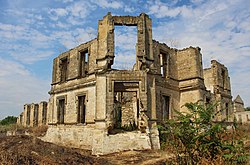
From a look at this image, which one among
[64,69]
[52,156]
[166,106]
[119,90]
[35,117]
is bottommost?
[52,156]

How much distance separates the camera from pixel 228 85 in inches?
870

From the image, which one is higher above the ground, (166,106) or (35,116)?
(166,106)

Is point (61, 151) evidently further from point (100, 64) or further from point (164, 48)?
point (164, 48)

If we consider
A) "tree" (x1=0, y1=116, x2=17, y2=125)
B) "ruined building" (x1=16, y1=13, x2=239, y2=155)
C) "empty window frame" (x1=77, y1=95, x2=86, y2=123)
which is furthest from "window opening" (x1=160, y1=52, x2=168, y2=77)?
"tree" (x1=0, y1=116, x2=17, y2=125)

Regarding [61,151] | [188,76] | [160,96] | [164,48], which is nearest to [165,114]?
[160,96]

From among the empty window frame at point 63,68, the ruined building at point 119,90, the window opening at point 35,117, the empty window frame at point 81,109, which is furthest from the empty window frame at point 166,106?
the window opening at point 35,117

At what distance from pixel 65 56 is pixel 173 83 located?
890 centimetres

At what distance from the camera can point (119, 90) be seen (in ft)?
45.4

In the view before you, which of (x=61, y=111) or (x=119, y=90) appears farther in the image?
(x=61, y=111)

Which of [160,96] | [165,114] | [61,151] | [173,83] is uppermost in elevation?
[173,83]

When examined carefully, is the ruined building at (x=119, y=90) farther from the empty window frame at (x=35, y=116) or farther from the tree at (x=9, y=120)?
the tree at (x=9, y=120)

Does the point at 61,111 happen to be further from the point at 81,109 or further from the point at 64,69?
the point at 64,69

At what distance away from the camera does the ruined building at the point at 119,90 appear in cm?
1293

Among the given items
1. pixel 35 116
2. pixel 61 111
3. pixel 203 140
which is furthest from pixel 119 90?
pixel 35 116
